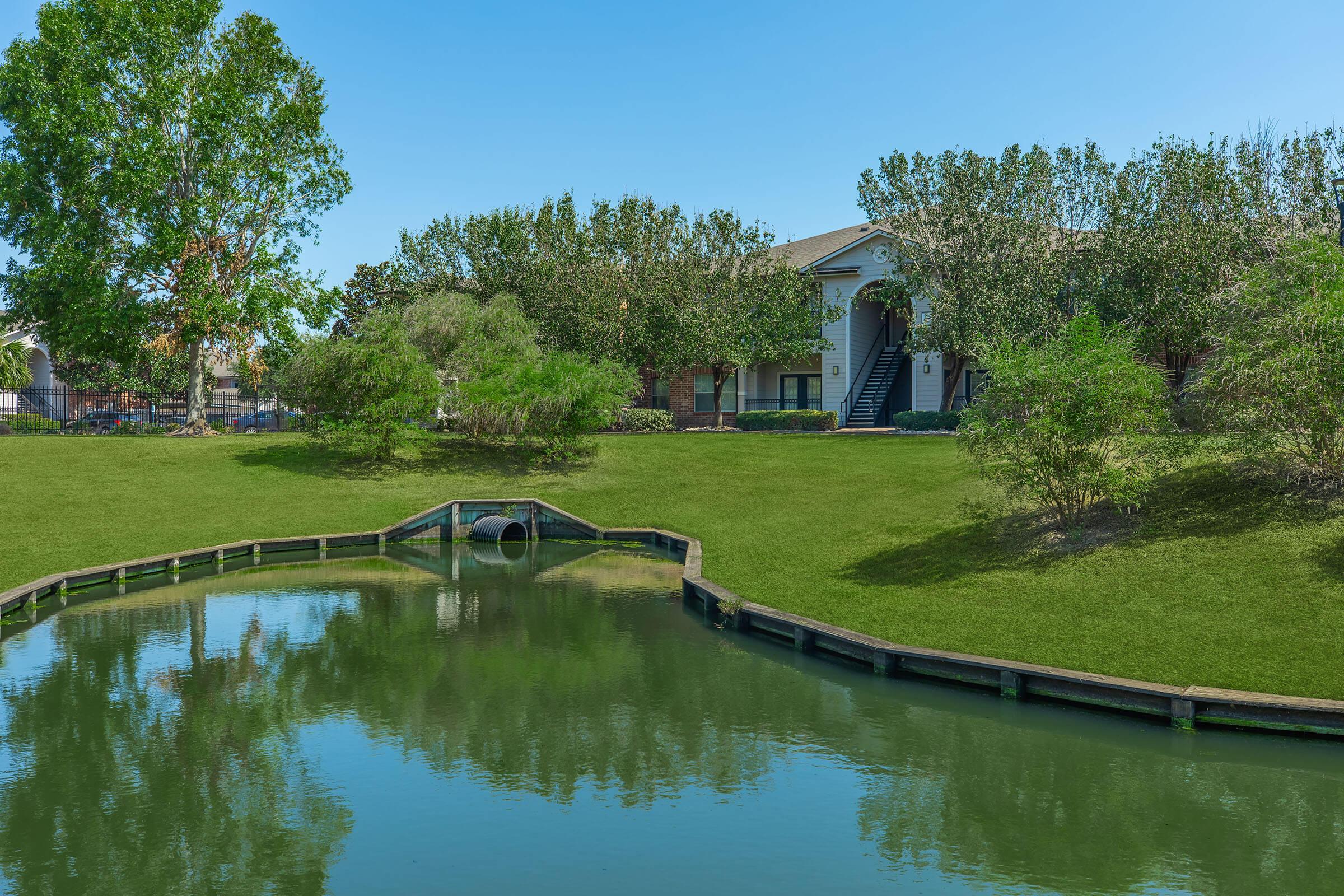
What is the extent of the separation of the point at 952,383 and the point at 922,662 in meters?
27.2

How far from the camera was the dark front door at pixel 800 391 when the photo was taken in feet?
149

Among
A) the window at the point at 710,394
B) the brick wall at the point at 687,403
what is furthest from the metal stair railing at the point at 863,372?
the window at the point at 710,394

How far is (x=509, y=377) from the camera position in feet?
109

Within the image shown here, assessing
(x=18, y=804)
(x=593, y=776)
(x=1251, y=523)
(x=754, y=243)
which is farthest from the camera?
(x=754, y=243)

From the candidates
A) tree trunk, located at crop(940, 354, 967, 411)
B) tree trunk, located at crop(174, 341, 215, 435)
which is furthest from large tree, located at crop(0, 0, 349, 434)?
tree trunk, located at crop(940, 354, 967, 411)

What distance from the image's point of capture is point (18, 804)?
873 cm

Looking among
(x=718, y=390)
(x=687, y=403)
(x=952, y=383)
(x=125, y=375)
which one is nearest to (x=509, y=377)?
(x=718, y=390)

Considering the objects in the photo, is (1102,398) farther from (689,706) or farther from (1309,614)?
(689,706)

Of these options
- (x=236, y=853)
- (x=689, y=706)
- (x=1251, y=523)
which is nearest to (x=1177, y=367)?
(x=1251, y=523)

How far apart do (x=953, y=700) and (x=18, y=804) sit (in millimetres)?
9846

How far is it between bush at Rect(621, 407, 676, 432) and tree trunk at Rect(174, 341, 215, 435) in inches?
656

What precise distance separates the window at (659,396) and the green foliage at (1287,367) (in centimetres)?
3379

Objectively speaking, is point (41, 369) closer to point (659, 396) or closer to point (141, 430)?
point (141, 430)

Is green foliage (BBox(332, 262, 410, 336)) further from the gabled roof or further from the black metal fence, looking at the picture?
the gabled roof
